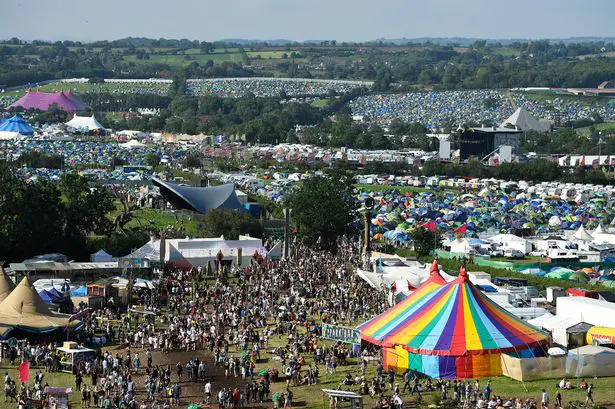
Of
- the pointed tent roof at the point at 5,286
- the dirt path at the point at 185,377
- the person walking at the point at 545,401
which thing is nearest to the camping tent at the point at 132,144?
the pointed tent roof at the point at 5,286

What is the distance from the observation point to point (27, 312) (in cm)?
2983

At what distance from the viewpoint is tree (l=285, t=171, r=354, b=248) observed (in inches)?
1827

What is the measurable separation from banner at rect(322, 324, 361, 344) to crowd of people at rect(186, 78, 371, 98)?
138 m

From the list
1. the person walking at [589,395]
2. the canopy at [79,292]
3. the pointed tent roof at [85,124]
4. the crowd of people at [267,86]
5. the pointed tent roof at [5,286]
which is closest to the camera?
the person walking at [589,395]

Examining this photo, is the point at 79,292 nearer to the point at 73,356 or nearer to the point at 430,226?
the point at 73,356

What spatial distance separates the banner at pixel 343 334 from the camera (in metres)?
27.6

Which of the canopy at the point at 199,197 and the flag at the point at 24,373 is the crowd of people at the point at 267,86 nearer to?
the canopy at the point at 199,197

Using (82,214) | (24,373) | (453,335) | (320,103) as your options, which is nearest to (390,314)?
(453,335)

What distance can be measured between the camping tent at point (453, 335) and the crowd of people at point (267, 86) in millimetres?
139739

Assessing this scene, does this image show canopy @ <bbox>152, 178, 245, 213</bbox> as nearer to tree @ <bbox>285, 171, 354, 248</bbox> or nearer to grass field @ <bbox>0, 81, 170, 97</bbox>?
tree @ <bbox>285, 171, 354, 248</bbox>

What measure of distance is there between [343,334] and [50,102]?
A: 394 feet

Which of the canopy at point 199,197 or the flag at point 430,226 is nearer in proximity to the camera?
the flag at point 430,226

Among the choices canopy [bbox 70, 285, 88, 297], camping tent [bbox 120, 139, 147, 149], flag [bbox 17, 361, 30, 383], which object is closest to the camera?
flag [bbox 17, 361, 30, 383]

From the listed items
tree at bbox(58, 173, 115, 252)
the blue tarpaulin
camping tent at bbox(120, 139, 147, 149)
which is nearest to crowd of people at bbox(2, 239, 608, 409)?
the blue tarpaulin
